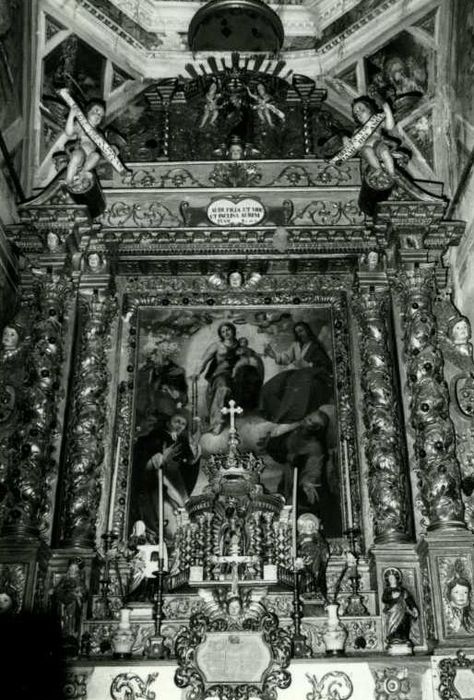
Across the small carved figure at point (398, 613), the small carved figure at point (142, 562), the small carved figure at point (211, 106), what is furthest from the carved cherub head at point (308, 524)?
the small carved figure at point (211, 106)

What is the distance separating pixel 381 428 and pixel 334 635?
2069 mm

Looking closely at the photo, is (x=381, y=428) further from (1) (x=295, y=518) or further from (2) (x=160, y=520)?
(2) (x=160, y=520)

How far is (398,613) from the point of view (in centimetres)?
700

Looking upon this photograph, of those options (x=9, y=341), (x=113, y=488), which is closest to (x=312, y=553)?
(x=113, y=488)

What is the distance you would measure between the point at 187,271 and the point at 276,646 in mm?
4209

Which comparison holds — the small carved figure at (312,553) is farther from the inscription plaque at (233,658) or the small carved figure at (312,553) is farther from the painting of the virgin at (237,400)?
the inscription plaque at (233,658)

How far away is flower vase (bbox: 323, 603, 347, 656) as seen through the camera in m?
6.76

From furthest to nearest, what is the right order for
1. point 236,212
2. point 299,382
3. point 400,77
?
point 400,77 < point 236,212 < point 299,382

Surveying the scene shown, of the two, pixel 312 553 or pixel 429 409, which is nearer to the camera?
pixel 312 553

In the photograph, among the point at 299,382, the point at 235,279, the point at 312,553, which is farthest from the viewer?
the point at 235,279

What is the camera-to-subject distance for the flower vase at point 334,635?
6.76 m

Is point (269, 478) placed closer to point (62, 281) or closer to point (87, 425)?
point (87, 425)

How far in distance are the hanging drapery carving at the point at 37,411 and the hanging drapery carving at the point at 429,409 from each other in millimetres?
3329

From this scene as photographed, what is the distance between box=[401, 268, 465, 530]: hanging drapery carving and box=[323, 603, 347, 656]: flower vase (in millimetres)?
1147
